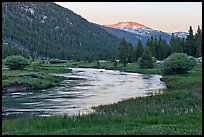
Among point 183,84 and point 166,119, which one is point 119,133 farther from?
point 183,84

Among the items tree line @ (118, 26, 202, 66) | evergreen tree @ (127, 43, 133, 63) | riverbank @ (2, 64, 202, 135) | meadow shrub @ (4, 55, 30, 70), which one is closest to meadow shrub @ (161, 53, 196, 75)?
tree line @ (118, 26, 202, 66)

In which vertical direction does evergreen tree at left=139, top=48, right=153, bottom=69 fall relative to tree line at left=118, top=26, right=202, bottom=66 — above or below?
below

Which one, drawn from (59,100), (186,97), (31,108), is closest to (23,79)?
(59,100)

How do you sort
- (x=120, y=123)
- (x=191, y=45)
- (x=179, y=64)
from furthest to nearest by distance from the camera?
1. (x=191, y=45)
2. (x=179, y=64)
3. (x=120, y=123)

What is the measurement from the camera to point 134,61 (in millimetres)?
158000

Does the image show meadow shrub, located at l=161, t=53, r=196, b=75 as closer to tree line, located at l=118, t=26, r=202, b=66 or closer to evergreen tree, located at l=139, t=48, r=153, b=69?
evergreen tree, located at l=139, t=48, r=153, b=69

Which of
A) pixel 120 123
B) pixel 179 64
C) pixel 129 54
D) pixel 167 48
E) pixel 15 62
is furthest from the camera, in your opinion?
pixel 129 54

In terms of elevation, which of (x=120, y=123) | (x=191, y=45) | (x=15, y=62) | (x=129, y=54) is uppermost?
(x=191, y=45)

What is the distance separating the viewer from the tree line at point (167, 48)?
139m

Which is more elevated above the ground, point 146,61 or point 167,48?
point 167,48

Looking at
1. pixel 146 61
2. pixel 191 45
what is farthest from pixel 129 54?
pixel 146 61

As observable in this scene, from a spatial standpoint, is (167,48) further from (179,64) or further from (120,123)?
(120,123)

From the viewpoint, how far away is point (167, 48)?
148 meters

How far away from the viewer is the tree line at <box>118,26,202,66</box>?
138625 millimetres
